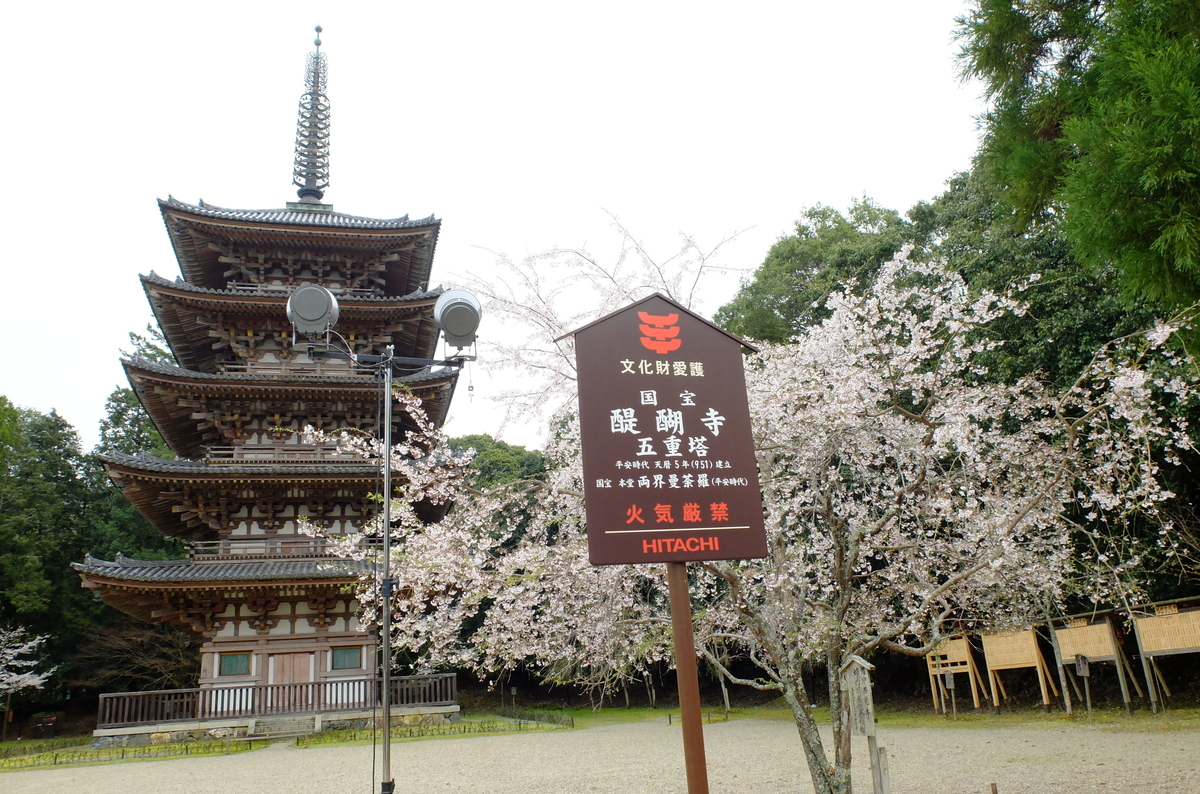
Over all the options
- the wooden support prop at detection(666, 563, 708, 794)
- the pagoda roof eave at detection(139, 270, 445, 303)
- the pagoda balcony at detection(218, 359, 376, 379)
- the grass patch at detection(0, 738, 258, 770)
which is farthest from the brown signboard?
the grass patch at detection(0, 738, 258, 770)

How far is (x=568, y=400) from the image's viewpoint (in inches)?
298

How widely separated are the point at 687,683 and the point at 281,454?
12662mm

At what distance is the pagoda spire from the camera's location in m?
18.5

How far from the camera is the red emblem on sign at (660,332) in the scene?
389 cm

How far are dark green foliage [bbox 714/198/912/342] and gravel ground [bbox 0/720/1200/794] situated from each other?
1274 centimetres

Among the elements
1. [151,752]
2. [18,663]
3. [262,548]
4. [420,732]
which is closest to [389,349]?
[262,548]

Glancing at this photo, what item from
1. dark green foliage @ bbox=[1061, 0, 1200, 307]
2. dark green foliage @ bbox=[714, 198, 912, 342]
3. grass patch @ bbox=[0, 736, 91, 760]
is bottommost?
grass patch @ bbox=[0, 736, 91, 760]

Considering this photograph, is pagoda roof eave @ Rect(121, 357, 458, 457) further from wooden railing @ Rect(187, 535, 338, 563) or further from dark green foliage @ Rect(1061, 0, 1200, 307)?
dark green foliage @ Rect(1061, 0, 1200, 307)

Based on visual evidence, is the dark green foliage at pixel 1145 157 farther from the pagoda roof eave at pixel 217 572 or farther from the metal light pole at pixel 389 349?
the pagoda roof eave at pixel 217 572

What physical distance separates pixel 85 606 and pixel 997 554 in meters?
29.6

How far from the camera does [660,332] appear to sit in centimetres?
394

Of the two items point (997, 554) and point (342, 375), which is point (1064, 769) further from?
point (342, 375)

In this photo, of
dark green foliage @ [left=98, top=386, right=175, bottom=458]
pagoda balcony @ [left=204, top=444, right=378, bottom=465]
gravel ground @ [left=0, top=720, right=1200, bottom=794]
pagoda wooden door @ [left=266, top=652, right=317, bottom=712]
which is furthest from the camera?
dark green foliage @ [left=98, top=386, right=175, bottom=458]

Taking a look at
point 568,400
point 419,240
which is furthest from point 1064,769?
point 419,240
